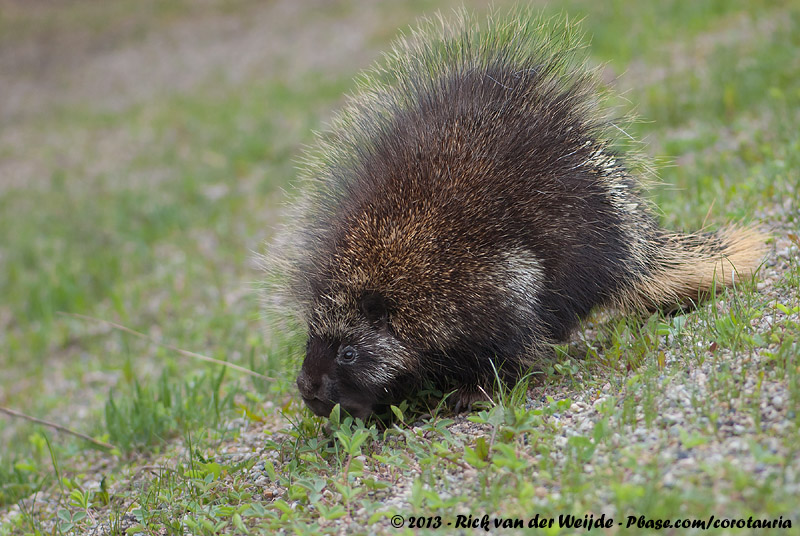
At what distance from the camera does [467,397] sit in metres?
3.91

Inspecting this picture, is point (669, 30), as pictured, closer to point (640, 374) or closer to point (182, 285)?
point (182, 285)

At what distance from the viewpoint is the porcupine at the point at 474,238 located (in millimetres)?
3740

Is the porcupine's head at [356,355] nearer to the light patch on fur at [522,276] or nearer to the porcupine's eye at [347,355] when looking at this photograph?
the porcupine's eye at [347,355]

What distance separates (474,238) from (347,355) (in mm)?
909

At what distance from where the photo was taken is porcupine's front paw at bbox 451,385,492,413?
387cm

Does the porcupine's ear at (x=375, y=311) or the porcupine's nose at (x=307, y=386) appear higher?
the porcupine's ear at (x=375, y=311)

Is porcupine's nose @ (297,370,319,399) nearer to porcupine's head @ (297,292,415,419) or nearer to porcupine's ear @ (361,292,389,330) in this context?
porcupine's head @ (297,292,415,419)

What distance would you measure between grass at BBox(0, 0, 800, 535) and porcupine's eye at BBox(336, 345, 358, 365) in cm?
36

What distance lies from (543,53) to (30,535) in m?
3.86

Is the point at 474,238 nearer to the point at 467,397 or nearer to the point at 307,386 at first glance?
the point at 467,397

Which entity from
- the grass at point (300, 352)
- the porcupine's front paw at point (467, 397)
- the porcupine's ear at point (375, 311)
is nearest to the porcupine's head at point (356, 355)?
the porcupine's ear at point (375, 311)

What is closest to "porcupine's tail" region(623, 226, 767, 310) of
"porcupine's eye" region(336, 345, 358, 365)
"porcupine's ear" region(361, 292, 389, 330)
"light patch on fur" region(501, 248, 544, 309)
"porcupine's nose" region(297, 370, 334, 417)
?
"light patch on fur" region(501, 248, 544, 309)

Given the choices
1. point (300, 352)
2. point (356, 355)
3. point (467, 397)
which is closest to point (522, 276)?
point (467, 397)

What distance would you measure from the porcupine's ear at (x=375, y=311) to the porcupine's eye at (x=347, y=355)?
0.18 meters
